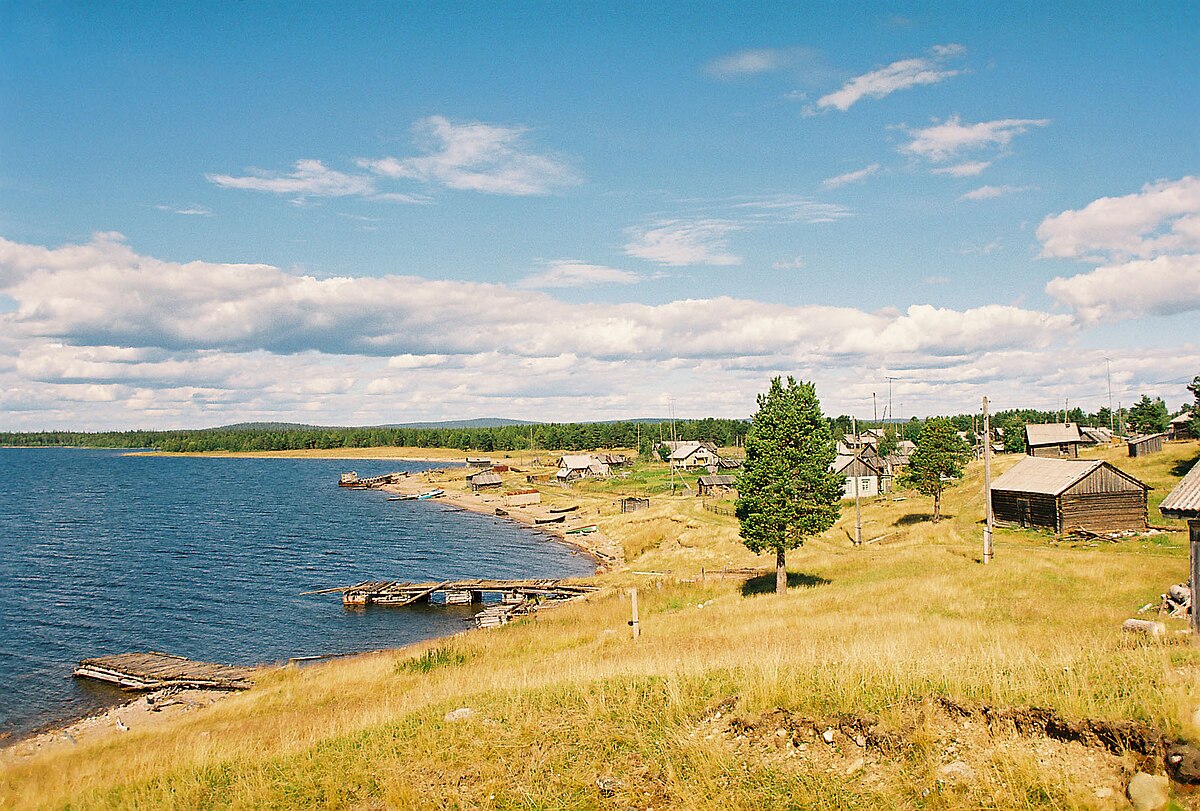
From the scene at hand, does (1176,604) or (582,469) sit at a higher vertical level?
(1176,604)

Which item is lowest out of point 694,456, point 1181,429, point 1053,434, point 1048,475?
point 694,456

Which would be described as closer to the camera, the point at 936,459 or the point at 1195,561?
the point at 1195,561

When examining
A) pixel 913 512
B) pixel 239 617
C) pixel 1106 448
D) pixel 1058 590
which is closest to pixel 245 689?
pixel 239 617

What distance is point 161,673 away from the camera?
36375mm

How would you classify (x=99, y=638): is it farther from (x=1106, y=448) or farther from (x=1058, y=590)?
(x=1106, y=448)

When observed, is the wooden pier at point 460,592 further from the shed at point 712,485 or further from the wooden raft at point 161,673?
the shed at point 712,485

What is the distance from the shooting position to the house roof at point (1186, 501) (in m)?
19.0

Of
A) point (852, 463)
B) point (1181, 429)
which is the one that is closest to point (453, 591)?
point (852, 463)

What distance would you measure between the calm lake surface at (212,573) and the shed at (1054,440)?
210 feet

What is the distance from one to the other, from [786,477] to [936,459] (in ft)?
80.0

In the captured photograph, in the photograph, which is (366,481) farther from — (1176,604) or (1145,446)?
(1176,604)

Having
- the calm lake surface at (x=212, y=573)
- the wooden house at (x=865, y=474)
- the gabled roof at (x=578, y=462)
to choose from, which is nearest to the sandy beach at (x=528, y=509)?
the calm lake surface at (x=212, y=573)

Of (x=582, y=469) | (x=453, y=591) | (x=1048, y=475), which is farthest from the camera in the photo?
(x=582, y=469)

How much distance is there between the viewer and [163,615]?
4931cm
